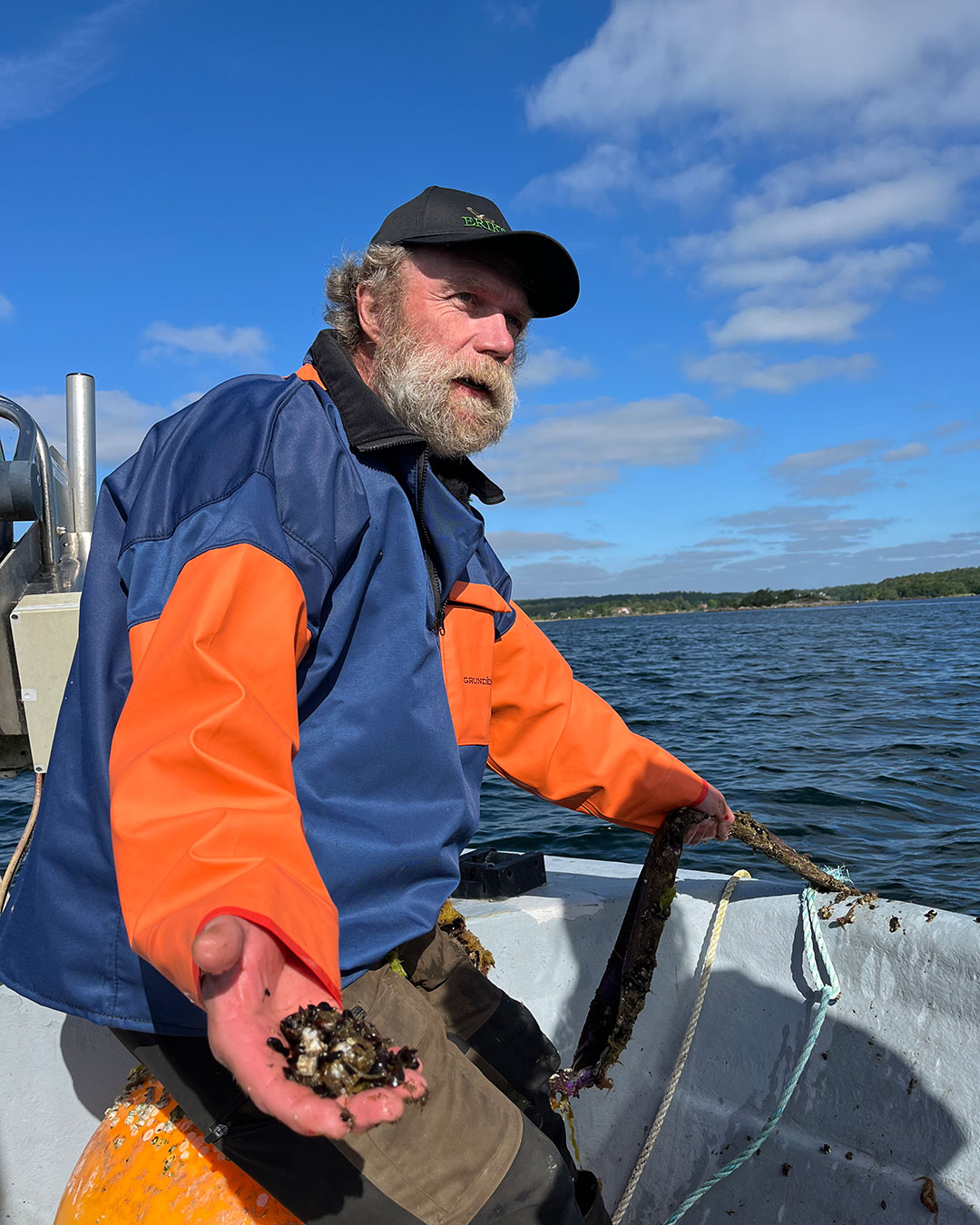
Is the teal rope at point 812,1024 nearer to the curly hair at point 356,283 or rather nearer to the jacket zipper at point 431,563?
the jacket zipper at point 431,563

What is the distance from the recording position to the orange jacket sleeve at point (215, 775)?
0.95m

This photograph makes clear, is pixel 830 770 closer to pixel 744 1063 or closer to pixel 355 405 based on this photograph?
pixel 744 1063

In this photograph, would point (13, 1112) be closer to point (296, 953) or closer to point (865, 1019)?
point (296, 953)

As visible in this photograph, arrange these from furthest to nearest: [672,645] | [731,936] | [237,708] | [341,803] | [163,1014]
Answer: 1. [672,645]
2. [731,936]
3. [341,803]
4. [163,1014]
5. [237,708]

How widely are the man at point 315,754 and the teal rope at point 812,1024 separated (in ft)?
2.28

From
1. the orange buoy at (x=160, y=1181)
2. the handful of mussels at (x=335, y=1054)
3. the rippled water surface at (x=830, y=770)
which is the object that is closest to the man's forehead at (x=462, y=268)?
the handful of mussels at (x=335, y=1054)

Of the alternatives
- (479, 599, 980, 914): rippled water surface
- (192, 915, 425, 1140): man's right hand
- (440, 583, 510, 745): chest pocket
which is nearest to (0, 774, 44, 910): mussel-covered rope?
(440, 583, 510, 745): chest pocket

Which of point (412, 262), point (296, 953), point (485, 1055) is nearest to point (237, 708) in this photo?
point (296, 953)

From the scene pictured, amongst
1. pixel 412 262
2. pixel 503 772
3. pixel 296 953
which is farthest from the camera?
pixel 503 772

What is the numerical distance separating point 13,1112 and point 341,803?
1.67 m

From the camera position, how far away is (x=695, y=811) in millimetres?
2695

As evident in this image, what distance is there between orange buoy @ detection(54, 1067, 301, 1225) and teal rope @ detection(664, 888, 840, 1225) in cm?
154

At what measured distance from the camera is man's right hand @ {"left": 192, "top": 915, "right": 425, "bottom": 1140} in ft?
2.81

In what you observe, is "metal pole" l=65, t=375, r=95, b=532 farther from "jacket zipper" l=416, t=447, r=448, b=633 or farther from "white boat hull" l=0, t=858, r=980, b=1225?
"jacket zipper" l=416, t=447, r=448, b=633
